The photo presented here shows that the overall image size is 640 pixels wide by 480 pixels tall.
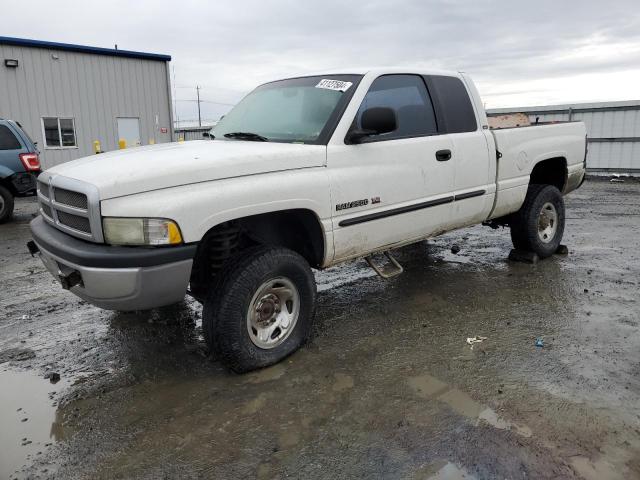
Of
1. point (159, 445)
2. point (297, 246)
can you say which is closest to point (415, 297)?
point (297, 246)

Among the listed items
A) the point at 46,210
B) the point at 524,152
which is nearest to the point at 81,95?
the point at 46,210

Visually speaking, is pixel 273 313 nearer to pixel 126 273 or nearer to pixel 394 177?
pixel 126 273

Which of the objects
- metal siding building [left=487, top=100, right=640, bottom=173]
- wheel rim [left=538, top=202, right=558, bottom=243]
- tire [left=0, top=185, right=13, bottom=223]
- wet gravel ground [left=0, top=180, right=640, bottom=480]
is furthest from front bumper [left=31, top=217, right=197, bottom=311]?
metal siding building [left=487, top=100, right=640, bottom=173]

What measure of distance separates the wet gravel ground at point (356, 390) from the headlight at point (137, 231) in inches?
40.9

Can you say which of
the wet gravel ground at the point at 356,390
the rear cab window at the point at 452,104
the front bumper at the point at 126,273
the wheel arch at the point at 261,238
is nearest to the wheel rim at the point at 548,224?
the wet gravel ground at the point at 356,390

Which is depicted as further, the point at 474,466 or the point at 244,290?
the point at 244,290

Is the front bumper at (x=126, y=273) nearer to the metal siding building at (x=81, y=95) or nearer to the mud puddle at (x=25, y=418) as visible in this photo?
the mud puddle at (x=25, y=418)

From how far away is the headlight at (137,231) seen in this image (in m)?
2.80

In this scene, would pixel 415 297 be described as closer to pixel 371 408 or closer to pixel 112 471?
pixel 371 408

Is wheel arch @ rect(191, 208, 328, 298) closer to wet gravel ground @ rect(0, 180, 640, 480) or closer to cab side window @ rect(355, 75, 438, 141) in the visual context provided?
wet gravel ground @ rect(0, 180, 640, 480)

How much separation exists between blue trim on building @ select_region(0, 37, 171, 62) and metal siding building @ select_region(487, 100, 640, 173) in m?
11.8

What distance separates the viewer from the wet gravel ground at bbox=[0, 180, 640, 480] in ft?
8.38

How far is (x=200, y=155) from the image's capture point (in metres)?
3.24

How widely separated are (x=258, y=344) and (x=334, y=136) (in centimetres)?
156
